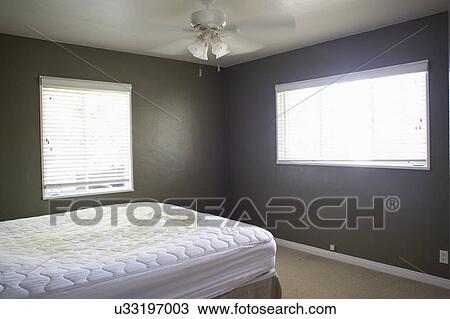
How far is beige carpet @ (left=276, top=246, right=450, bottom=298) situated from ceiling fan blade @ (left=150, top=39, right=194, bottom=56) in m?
2.31

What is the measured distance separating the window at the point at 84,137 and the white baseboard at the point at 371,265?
1920 millimetres

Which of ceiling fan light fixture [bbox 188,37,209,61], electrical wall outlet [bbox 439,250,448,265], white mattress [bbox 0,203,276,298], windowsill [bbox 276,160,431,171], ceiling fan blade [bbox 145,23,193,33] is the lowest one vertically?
electrical wall outlet [bbox 439,250,448,265]

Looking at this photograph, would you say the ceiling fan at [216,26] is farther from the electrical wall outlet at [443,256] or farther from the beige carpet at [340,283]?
the electrical wall outlet at [443,256]

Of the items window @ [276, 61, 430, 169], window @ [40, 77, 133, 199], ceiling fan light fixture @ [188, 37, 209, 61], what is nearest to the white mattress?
window @ [40, 77, 133, 199]

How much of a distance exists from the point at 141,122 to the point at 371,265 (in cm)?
273

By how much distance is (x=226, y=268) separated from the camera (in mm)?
2123

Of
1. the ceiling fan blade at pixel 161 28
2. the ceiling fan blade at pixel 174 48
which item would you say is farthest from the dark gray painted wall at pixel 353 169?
the ceiling fan blade at pixel 161 28

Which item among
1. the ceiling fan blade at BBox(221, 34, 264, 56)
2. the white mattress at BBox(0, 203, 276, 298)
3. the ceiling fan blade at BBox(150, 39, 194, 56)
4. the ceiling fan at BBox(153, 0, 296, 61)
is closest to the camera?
the white mattress at BBox(0, 203, 276, 298)

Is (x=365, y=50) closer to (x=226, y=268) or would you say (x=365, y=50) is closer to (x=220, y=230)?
(x=220, y=230)

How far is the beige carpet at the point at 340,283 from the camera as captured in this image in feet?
9.60

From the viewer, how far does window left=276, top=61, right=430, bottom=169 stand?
3.20 m

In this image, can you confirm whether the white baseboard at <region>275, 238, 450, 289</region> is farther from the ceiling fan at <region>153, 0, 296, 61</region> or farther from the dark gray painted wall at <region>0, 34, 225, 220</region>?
the ceiling fan at <region>153, 0, 296, 61</region>

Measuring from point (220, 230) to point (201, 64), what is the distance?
2.78m

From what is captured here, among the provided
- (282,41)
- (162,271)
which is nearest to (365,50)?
(282,41)
